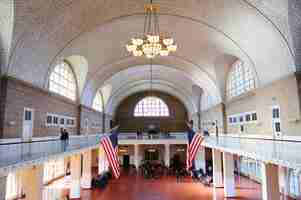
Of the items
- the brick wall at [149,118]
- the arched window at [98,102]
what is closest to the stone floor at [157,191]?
the arched window at [98,102]

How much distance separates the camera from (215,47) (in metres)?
17.4

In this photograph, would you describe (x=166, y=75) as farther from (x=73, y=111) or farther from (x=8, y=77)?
(x=8, y=77)

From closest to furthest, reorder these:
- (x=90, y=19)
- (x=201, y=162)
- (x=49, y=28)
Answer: (x=49, y=28)
(x=90, y=19)
(x=201, y=162)

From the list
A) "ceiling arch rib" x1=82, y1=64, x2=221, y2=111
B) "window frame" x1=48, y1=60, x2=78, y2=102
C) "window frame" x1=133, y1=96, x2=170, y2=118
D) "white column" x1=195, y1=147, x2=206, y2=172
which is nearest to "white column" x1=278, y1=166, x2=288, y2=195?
"ceiling arch rib" x1=82, y1=64, x2=221, y2=111

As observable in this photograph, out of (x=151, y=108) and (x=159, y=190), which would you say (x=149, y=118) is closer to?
(x=151, y=108)

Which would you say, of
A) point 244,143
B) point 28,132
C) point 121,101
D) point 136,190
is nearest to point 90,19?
point 28,132

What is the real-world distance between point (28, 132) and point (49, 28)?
5.46m

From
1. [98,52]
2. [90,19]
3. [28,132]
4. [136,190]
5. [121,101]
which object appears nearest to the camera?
[28,132]

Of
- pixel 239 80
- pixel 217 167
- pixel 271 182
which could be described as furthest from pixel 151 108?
pixel 271 182

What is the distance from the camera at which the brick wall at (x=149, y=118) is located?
41.0m

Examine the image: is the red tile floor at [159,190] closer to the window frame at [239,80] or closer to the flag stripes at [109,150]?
the flag stripes at [109,150]

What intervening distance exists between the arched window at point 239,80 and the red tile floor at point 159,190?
25.2ft

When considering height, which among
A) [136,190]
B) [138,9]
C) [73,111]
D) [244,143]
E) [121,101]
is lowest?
[136,190]

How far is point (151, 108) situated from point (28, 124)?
96.0 ft
